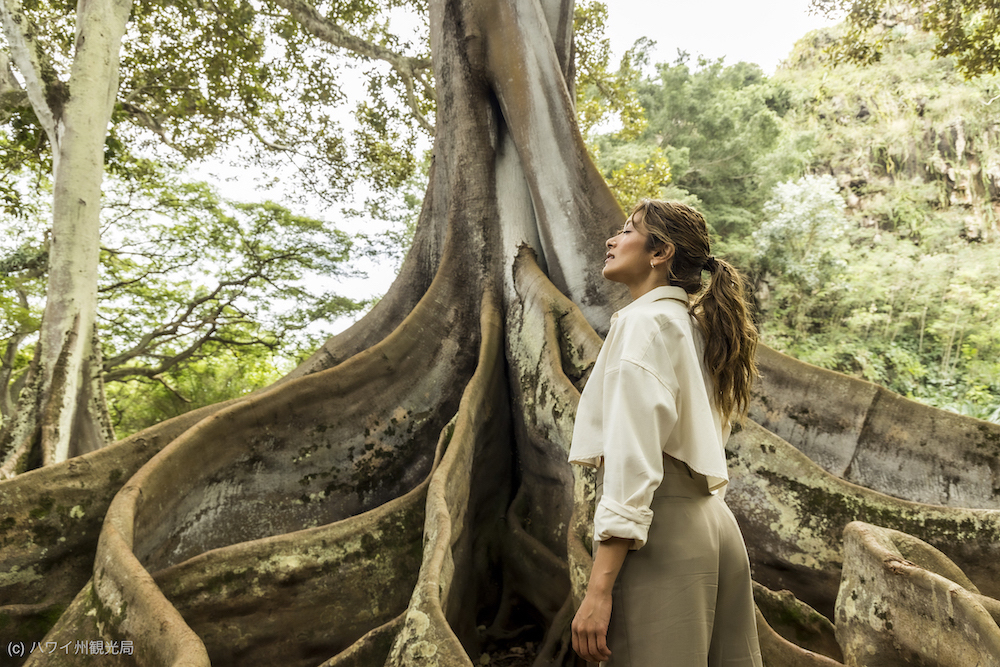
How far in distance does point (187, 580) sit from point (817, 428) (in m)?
3.26

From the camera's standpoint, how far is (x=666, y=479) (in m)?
1.35

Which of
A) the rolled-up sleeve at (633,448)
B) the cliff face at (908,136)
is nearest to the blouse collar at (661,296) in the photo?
the rolled-up sleeve at (633,448)

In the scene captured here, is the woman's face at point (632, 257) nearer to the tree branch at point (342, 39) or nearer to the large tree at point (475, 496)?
the large tree at point (475, 496)

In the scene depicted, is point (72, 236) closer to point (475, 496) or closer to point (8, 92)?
point (8, 92)

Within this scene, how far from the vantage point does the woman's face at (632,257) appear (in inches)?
60.0

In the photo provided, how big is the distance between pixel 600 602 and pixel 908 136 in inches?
866

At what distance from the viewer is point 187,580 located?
2.35 meters

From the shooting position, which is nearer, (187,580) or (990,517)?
(187,580)

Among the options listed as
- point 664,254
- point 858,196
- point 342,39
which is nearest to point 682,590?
point 664,254

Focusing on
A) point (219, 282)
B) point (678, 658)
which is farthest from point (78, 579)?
point (219, 282)

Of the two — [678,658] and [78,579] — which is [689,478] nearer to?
[678,658]

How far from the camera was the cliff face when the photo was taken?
16.8 m

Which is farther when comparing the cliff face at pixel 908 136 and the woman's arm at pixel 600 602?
the cliff face at pixel 908 136

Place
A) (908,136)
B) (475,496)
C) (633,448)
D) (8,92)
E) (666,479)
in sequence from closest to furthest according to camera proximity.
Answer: (633,448)
(666,479)
(475,496)
(8,92)
(908,136)
